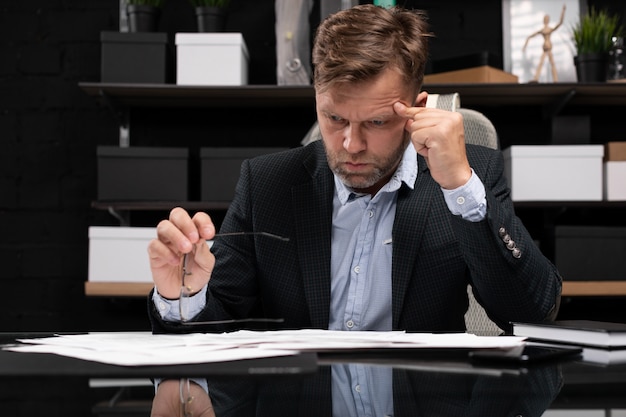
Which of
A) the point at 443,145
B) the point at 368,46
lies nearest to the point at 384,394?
the point at 443,145

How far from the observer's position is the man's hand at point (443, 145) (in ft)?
4.10

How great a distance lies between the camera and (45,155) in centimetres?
287

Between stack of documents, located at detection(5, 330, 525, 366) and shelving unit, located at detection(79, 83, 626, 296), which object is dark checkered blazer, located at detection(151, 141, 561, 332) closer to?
stack of documents, located at detection(5, 330, 525, 366)

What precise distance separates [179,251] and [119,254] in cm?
150

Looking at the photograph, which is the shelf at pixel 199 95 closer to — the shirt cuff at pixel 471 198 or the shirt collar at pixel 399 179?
the shirt collar at pixel 399 179

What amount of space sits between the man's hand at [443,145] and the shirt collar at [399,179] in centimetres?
21

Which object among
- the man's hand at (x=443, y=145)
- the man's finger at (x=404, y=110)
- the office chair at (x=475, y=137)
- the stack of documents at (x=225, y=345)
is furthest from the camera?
the office chair at (x=475, y=137)

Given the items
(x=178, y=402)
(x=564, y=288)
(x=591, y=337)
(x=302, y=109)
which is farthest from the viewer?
(x=302, y=109)

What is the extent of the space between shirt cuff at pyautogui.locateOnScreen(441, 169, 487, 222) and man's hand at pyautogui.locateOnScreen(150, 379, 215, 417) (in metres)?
0.70

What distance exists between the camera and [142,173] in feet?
8.30

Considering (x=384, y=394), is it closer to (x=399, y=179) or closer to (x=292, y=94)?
(x=399, y=179)

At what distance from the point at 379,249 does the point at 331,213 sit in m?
0.11

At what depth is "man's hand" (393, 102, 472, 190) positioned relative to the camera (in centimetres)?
125

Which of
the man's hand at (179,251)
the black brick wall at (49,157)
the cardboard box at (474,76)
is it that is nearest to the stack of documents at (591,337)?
the man's hand at (179,251)
